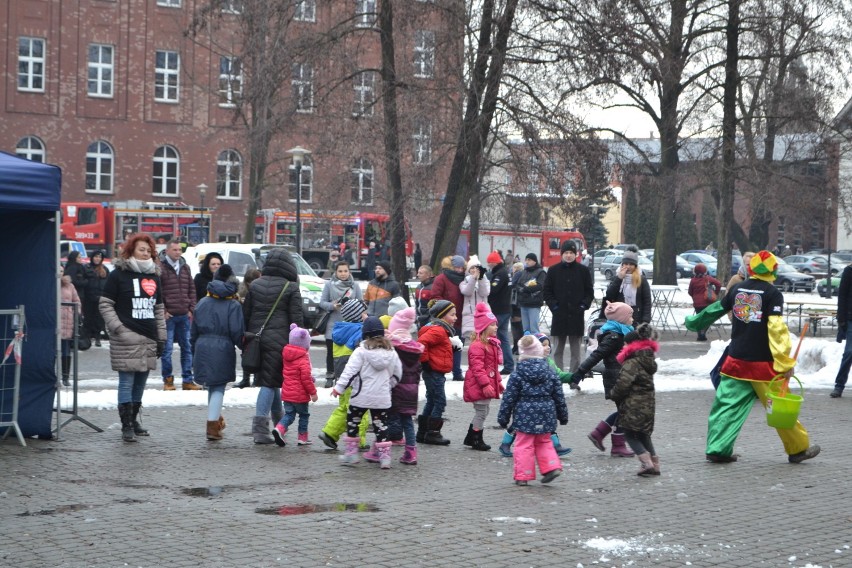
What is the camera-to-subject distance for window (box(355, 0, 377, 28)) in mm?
26797

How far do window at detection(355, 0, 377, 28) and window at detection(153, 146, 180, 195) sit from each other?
35.5 meters

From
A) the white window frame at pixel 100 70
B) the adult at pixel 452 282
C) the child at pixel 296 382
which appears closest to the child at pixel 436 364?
the child at pixel 296 382

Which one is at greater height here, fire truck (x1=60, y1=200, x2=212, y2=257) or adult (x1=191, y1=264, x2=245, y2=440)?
fire truck (x1=60, y1=200, x2=212, y2=257)

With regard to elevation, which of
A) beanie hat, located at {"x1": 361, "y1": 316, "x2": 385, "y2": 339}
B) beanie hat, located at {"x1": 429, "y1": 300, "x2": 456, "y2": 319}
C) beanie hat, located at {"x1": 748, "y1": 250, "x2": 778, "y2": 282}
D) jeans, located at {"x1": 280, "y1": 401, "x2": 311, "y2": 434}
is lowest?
jeans, located at {"x1": 280, "y1": 401, "x2": 311, "y2": 434}

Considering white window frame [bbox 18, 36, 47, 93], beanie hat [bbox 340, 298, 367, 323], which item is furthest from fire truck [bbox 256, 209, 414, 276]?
beanie hat [bbox 340, 298, 367, 323]

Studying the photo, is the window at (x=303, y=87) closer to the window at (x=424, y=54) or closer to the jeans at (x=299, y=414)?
the window at (x=424, y=54)

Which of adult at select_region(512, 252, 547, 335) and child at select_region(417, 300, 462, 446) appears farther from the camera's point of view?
adult at select_region(512, 252, 547, 335)

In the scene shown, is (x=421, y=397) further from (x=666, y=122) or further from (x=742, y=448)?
(x=666, y=122)

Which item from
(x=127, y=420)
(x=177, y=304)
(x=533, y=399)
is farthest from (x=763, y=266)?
(x=177, y=304)

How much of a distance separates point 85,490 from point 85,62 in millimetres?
52497

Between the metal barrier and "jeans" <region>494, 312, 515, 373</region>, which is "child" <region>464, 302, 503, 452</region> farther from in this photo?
"jeans" <region>494, 312, 515, 373</region>

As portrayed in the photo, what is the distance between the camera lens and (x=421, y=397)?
588 inches

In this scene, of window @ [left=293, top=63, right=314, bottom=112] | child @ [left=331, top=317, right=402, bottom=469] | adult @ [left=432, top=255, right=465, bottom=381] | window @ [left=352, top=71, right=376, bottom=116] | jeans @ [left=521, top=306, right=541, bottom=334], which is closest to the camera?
child @ [left=331, top=317, right=402, bottom=469]

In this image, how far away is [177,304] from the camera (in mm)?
15609
